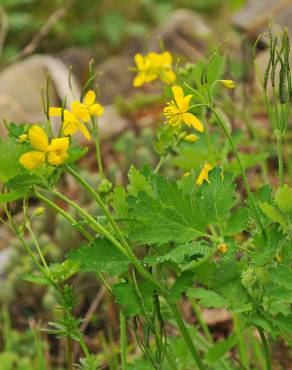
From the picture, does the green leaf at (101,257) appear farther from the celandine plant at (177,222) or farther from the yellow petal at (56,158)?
the yellow petal at (56,158)

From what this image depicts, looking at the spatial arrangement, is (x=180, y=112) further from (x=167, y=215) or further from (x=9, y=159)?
(x=9, y=159)

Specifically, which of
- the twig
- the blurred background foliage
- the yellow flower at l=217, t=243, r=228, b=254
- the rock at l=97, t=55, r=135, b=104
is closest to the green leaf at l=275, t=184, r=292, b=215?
the yellow flower at l=217, t=243, r=228, b=254

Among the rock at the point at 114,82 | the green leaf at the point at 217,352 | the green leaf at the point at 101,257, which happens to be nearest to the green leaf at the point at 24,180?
the green leaf at the point at 101,257

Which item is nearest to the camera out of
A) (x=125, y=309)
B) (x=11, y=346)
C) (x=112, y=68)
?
(x=125, y=309)

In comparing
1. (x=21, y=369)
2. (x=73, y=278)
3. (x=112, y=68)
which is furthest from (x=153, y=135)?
(x=112, y=68)

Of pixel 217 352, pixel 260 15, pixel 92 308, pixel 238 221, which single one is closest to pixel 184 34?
pixel 260 15

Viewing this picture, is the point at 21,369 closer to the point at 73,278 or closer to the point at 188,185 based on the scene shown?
the point at 73,278
